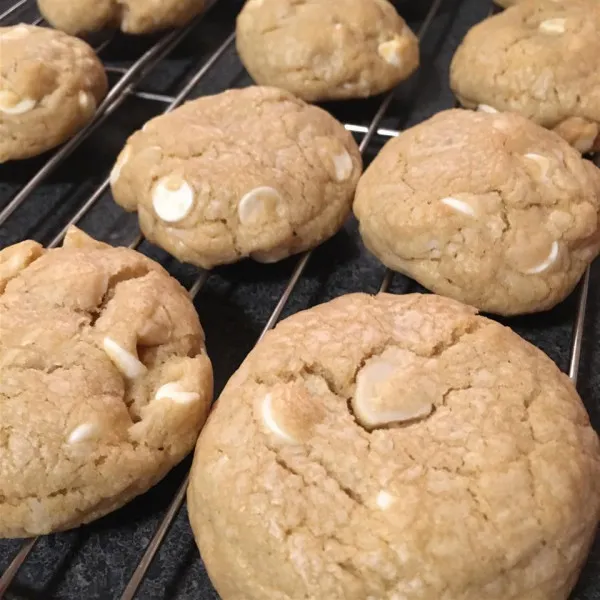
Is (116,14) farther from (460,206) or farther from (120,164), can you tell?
(460,206)

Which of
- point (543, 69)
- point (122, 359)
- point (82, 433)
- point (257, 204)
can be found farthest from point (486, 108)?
point (82, 433)

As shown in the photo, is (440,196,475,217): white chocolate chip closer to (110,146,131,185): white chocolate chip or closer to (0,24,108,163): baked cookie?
(110,146,131,185): white chocolate chip

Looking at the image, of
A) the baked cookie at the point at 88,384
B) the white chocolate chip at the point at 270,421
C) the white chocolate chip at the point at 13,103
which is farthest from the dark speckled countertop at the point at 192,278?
the white chocolate chip at the point at 270,421

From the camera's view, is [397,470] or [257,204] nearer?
[397,470]

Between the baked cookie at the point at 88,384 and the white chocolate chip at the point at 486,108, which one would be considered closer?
the baked cookie at the point at 88,384

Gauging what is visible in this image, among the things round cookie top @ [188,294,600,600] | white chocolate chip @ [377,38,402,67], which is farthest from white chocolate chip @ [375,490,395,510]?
white chocolate chip @ [377,38,402,67]

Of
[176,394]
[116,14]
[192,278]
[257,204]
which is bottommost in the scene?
[192,278]

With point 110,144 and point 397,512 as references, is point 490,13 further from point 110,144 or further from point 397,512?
point 397,512

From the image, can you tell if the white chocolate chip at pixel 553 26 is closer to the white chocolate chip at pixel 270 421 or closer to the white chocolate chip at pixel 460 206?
the white chocolate chip at pixel 460 206
